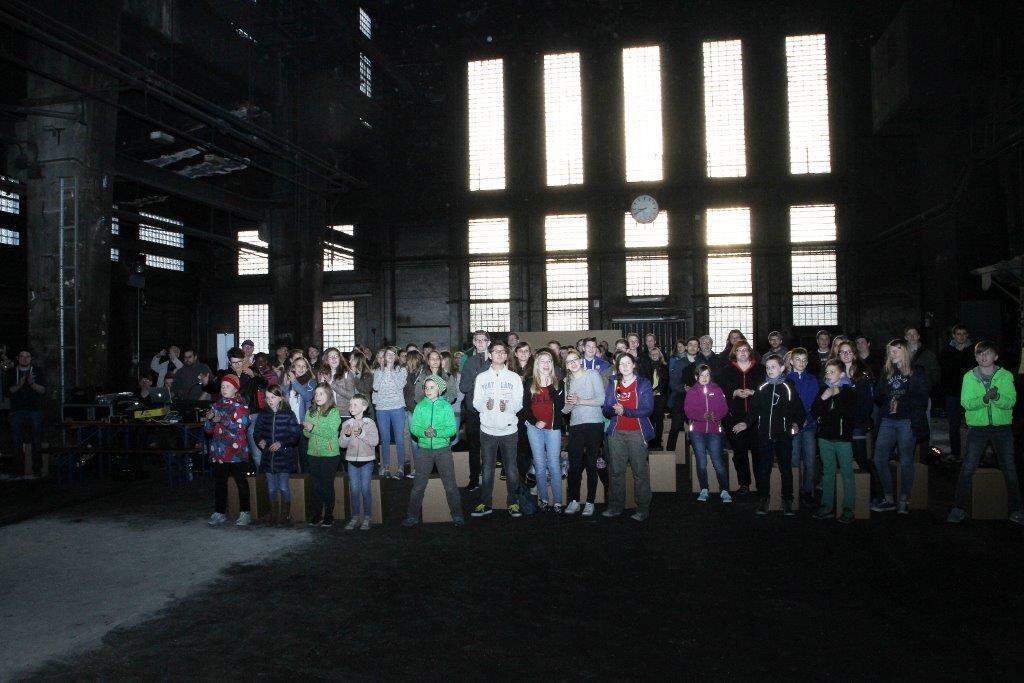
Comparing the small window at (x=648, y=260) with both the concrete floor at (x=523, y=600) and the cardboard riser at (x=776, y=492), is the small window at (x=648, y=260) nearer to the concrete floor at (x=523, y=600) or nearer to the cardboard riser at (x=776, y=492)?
Result: the cardboard riser at (x=776, y=492)

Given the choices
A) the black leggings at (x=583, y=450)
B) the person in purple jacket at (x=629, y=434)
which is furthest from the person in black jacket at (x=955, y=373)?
the black leggings at (x=583, y=450)

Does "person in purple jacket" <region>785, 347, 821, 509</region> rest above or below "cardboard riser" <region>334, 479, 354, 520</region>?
above

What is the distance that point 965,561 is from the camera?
231 inches

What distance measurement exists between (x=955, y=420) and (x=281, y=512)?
9278 mm

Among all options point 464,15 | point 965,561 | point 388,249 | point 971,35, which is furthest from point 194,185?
point 971,35

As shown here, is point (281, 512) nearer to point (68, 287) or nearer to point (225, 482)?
point (225, 482)

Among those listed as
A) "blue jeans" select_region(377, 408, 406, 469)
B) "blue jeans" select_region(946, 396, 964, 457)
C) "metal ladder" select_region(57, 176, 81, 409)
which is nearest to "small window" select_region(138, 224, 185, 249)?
"metal ladder" select_region(57, 176, 81, 409)

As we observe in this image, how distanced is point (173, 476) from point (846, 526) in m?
9.01

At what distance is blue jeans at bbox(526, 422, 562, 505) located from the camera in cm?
774

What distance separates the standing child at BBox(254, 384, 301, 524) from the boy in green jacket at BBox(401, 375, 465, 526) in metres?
1.38

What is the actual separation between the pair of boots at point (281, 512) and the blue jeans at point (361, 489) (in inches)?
31.7

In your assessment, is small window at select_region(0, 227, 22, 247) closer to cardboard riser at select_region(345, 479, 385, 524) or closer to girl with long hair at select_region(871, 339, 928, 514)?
cardboard riser at select_region(345, 479, 385, 524)

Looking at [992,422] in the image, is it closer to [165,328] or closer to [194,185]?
[194,185]

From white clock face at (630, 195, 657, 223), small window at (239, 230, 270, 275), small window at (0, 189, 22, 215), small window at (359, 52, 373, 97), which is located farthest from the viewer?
small window at (239, 230, 270, 275)
